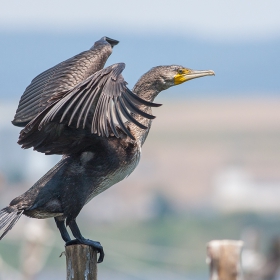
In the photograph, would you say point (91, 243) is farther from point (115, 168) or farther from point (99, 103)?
point (99, 103)

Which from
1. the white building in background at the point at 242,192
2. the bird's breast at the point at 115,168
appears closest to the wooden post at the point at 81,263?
the bird's breast at the point at 115,168

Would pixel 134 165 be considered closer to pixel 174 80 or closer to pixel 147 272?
pixel 174 80

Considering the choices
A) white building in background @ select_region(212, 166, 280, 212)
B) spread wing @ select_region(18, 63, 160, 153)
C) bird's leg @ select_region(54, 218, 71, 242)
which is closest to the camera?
spread wing @ select_region(18, 63, 160, 153)

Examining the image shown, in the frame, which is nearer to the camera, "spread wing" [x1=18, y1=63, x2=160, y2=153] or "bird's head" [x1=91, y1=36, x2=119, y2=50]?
"spread wing" [x1=18, y1=63, x2=160, y2=153]

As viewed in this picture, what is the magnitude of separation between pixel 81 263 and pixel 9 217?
779mm

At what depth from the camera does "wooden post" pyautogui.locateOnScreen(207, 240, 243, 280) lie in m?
7.54

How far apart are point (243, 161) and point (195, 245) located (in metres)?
50.9

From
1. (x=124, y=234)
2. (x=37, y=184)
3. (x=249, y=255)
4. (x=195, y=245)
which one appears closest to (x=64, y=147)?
(x=37, y=184)

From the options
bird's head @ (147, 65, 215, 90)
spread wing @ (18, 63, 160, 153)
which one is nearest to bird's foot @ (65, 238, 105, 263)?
spread wing @ (18, 63, 160, 153)

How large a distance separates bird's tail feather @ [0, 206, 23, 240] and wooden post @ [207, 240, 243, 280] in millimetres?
1652

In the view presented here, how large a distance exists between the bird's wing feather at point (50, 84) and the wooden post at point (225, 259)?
5.88 ft

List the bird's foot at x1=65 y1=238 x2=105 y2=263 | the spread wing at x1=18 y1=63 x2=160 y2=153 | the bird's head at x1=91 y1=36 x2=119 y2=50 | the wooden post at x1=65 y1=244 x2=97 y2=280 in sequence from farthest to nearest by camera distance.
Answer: the bird's head at x1=91 y1=36 x2=119 y2=50 < the bird's foot at x1=65 y1=238 x2=105 y2=263 < the spread wing at x1=18 y1=63 x2=160 y2=153 < the wooden post at x1=65 y1=244 x2=97 y2=280

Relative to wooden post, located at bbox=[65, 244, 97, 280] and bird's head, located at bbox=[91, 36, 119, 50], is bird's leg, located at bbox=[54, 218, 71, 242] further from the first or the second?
bird's head, located at bbox=[91, 36, 119, 50]

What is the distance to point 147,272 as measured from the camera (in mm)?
40156
